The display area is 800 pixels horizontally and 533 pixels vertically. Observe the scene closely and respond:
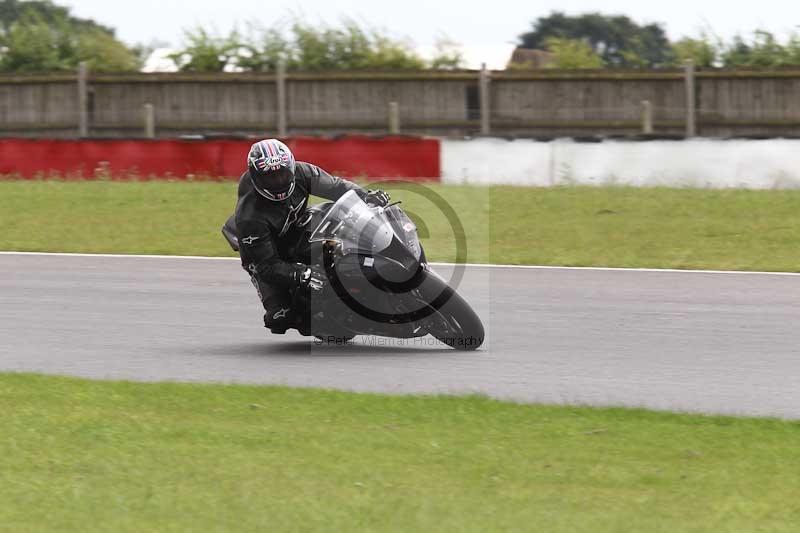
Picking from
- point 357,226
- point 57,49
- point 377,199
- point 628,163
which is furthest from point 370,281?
point 57,49

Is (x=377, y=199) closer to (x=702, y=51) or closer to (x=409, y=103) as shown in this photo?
(x=409, y=103)

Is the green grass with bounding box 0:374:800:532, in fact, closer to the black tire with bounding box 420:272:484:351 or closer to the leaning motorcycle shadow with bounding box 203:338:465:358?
the black tire with bounding box 420:272:484:351

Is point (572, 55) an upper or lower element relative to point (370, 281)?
upper

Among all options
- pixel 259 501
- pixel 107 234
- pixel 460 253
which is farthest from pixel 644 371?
pixel 107 234

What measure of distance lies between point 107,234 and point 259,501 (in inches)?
469

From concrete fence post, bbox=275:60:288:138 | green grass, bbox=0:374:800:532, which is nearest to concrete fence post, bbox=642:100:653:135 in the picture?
concrete fence post, bbox=275:60:288:138

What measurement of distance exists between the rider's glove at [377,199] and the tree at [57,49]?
92.8ft

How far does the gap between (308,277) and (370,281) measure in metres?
0.47

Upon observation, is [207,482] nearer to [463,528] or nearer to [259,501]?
[259,501]

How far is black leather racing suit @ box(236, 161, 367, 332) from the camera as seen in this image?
8594mm

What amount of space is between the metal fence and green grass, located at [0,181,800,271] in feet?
26.1

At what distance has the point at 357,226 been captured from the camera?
27.1ft

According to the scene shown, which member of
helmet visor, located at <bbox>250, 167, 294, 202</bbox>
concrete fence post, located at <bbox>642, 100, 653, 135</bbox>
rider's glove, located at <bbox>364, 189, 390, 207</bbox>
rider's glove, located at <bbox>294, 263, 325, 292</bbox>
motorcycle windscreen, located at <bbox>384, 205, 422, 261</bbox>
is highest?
concrete fence post, located at <bbox>642, 100, 653, 135</bbox>

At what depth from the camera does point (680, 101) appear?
1097 inches
